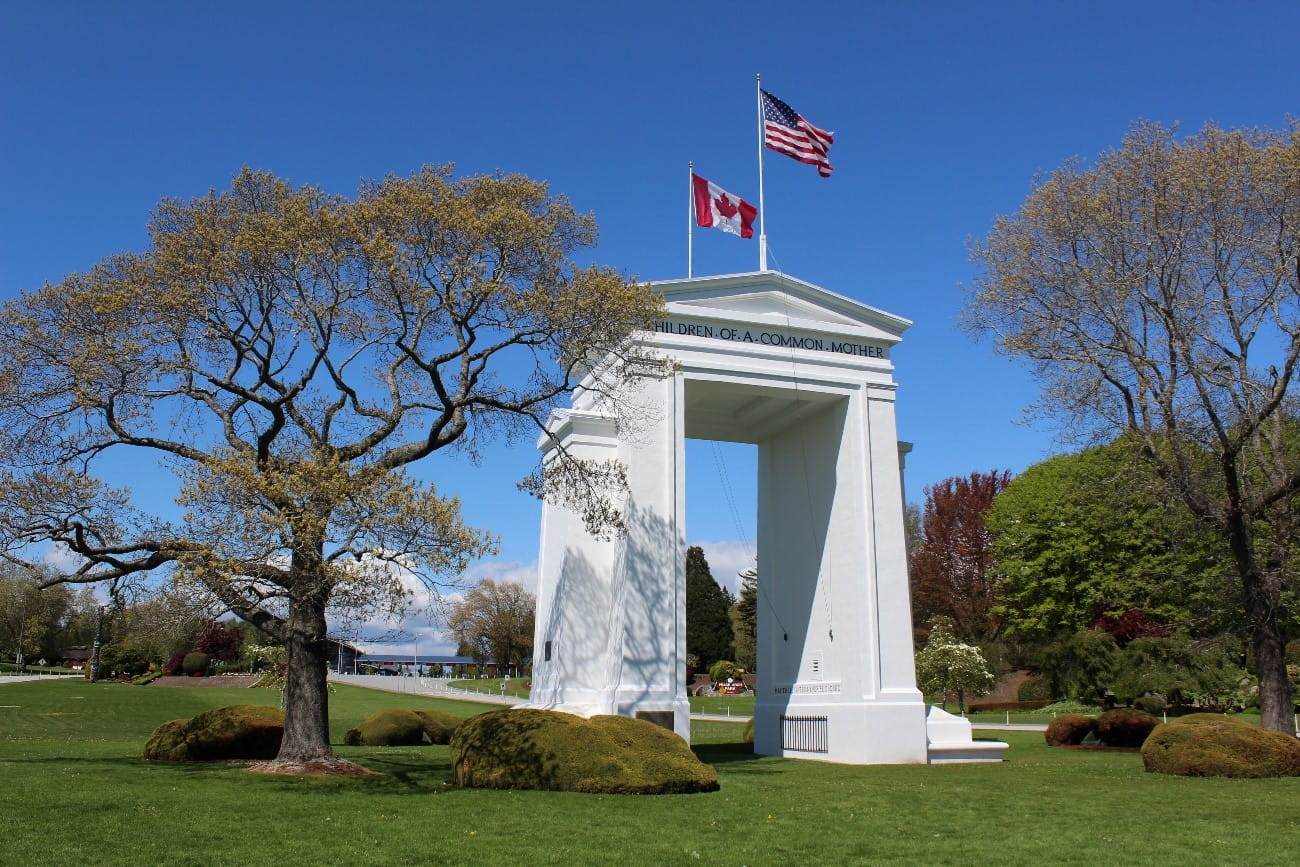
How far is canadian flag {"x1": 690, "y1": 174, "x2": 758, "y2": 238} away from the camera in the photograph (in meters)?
24.4

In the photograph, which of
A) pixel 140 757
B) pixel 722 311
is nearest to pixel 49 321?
pixel 140 757

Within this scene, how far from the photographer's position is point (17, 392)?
52.2 ft

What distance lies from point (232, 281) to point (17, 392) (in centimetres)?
394

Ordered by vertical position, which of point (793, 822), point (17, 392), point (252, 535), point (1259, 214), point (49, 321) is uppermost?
point (1259, 214)

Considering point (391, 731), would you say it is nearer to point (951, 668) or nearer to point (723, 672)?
point (951, 668)

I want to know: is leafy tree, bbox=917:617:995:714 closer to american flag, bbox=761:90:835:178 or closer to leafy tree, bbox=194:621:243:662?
american flag, bbox=761:90:835:178

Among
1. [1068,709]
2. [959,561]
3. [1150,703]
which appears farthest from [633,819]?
[959,561]

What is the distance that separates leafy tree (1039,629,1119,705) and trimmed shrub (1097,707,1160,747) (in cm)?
1527

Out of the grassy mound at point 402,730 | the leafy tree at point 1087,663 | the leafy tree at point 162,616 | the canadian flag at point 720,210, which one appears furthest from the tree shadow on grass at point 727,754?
the leafy tree at point 1087,663

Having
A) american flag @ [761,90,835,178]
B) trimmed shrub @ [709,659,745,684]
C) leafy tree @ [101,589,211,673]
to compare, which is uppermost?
american flag @ [761,90,835,178]

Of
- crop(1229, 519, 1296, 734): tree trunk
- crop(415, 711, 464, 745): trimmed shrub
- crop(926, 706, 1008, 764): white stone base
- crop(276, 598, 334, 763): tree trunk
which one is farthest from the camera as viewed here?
crop(415, 711, 464, 745): trimmed shrub

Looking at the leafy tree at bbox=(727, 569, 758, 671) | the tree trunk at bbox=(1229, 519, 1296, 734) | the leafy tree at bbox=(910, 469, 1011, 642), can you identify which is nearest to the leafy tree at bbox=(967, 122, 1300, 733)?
the tree trunk at bbox=(1229, 519, 1296, 734)

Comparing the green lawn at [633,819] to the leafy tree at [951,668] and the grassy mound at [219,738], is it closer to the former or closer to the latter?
the grassy mound at [219,738]

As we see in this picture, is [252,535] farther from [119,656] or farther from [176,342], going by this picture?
[119,656]
